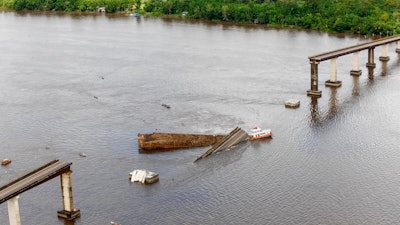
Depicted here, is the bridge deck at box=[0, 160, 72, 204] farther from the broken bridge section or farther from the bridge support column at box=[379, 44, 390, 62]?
the bridge support column at box=[379, 44, 390, 62]

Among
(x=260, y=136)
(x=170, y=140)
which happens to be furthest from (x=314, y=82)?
(x=170, y=140)

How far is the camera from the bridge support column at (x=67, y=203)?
101 ft

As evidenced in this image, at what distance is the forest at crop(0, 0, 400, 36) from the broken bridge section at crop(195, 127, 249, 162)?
43621 mm

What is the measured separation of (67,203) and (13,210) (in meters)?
3.48

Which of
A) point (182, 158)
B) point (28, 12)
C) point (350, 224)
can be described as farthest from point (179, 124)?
point (28, 12)

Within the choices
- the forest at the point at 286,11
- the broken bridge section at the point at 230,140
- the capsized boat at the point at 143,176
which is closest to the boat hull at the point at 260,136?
the broken bridge section at the point at 230,140

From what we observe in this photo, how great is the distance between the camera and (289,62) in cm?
6606

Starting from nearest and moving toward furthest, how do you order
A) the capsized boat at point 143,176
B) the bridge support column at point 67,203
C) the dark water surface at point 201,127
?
the bridge support column at point 67,203
the dark water surface at point 201,127
the capsized boat at point 143,176

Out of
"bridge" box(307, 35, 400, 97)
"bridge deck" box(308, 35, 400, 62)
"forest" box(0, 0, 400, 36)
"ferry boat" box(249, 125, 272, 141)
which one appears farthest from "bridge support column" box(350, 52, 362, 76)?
"ferry boat" box(249, 125, 272, 141)

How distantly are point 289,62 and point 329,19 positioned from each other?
2200cm

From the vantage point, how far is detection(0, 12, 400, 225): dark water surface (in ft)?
108

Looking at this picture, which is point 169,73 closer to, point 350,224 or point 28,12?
point 350,224

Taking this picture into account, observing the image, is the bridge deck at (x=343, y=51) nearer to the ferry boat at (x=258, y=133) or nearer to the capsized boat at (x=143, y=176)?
the ferry boat at (x=258, y=133)

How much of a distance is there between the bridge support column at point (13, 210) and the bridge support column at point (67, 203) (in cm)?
289
